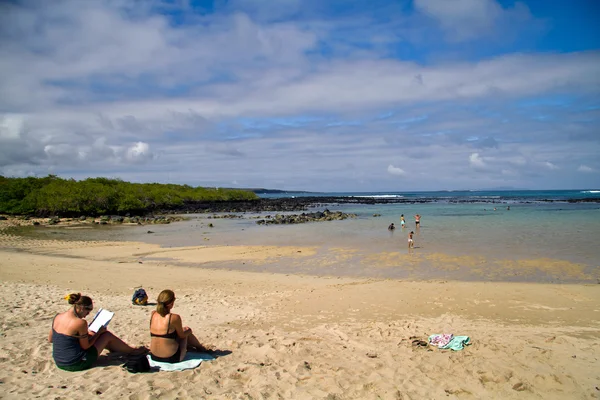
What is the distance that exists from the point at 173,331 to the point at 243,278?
25.5 ft

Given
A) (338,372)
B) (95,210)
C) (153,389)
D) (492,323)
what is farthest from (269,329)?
(95,210)

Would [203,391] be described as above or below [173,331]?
below

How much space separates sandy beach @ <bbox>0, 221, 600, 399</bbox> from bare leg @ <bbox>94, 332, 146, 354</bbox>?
0.21 m

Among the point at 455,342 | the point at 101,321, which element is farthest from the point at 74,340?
the point at 455,342

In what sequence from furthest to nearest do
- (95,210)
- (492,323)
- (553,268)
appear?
1. (95,210)
2. (553,268)
3. (492,323)

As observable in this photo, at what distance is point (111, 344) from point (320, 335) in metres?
3.78

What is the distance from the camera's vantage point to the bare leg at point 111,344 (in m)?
6.18

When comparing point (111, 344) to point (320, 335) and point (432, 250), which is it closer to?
point (320, 335)

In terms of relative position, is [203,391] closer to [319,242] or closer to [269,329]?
[269,329]

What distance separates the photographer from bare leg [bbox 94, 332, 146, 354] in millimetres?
6184

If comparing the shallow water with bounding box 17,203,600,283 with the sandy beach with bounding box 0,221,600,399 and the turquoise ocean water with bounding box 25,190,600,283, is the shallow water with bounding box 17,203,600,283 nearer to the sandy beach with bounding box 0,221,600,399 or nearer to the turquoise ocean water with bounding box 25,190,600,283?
the turquoise ocean water with bounding box 25,190,600,283

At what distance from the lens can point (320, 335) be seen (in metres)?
8.09

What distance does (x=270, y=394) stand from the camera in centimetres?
546

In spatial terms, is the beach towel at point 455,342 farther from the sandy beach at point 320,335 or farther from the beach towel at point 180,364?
the beach towel at point 180,364
